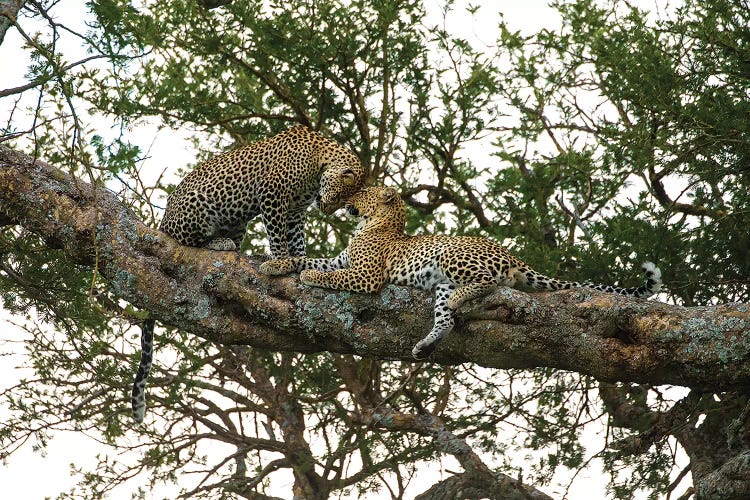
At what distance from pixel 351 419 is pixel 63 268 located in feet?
11.4

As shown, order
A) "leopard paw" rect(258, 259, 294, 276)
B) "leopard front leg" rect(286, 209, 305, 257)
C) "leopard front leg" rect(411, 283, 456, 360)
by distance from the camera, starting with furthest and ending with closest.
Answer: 1. "leopard front leg" rect(286, 209, 305, 257)
2. "leopard paw" rect(258, 259, 294, 276)
3. "leopard front leg" rect(411, 283, 456, 360)

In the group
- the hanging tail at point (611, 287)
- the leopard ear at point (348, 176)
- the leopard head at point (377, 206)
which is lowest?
the hanging tail at point (611, 287)

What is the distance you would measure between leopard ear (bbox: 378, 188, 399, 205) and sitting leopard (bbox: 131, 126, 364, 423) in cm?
20

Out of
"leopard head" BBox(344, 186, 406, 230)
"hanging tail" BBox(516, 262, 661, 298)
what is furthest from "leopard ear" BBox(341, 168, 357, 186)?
"hanging tail" BBox(516, 262, 661, 298)

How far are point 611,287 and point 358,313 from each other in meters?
1.64

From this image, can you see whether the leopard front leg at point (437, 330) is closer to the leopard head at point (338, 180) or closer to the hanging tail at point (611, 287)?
the hanging tail at point (611, 287)

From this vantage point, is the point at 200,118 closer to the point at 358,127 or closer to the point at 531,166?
the point at 358,127

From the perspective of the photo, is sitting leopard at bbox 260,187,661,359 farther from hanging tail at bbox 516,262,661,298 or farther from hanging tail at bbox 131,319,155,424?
hanging tail at bbox 131,319,155,424

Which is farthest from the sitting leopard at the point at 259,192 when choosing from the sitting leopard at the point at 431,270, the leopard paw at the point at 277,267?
the leopard paw at the point at 277,267

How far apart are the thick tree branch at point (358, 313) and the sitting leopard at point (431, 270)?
4.5 inches

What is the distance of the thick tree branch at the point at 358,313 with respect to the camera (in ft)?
17.8

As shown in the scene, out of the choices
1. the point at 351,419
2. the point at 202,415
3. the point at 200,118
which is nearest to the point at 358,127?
the point at 200,118

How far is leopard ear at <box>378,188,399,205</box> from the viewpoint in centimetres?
741

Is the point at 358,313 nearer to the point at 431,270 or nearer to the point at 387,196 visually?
the point at 431,270
